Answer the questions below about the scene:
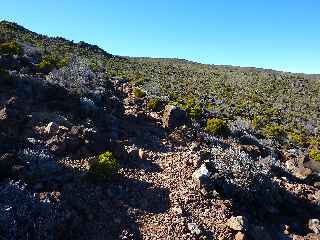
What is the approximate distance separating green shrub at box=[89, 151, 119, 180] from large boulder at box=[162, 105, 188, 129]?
7.80 metres

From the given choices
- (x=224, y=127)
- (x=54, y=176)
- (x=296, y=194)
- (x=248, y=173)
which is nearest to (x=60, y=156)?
(x=54, y=176)

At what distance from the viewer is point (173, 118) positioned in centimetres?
2322

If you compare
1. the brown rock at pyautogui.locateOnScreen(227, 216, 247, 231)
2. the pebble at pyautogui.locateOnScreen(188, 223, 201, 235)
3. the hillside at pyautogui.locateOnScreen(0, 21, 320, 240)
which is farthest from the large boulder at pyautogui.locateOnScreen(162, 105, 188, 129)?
the pebble at pyautogui.locateOnScreen(188, 223, 201, 235)

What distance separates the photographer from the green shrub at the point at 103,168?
14782 millimetres

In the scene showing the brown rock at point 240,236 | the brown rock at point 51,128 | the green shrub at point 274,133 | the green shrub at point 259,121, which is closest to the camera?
the brown rock at point 240,236

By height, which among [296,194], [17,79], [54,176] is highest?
[17,79]

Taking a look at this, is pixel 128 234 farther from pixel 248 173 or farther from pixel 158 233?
pixel 248 173

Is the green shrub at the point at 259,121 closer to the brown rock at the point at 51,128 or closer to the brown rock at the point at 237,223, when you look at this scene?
the brown rock at the point at 51,128

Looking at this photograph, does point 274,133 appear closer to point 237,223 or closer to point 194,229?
point 237,223

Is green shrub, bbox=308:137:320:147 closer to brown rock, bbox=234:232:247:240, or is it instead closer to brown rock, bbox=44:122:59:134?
brown rock, bbox=234:232:247:240

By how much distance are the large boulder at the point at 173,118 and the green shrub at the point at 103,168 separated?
780 centimetres

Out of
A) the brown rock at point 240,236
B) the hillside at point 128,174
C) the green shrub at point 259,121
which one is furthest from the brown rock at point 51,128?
the green shrub at point 259,121

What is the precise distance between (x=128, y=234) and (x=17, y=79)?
1191 cm

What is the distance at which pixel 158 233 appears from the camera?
13086mm
